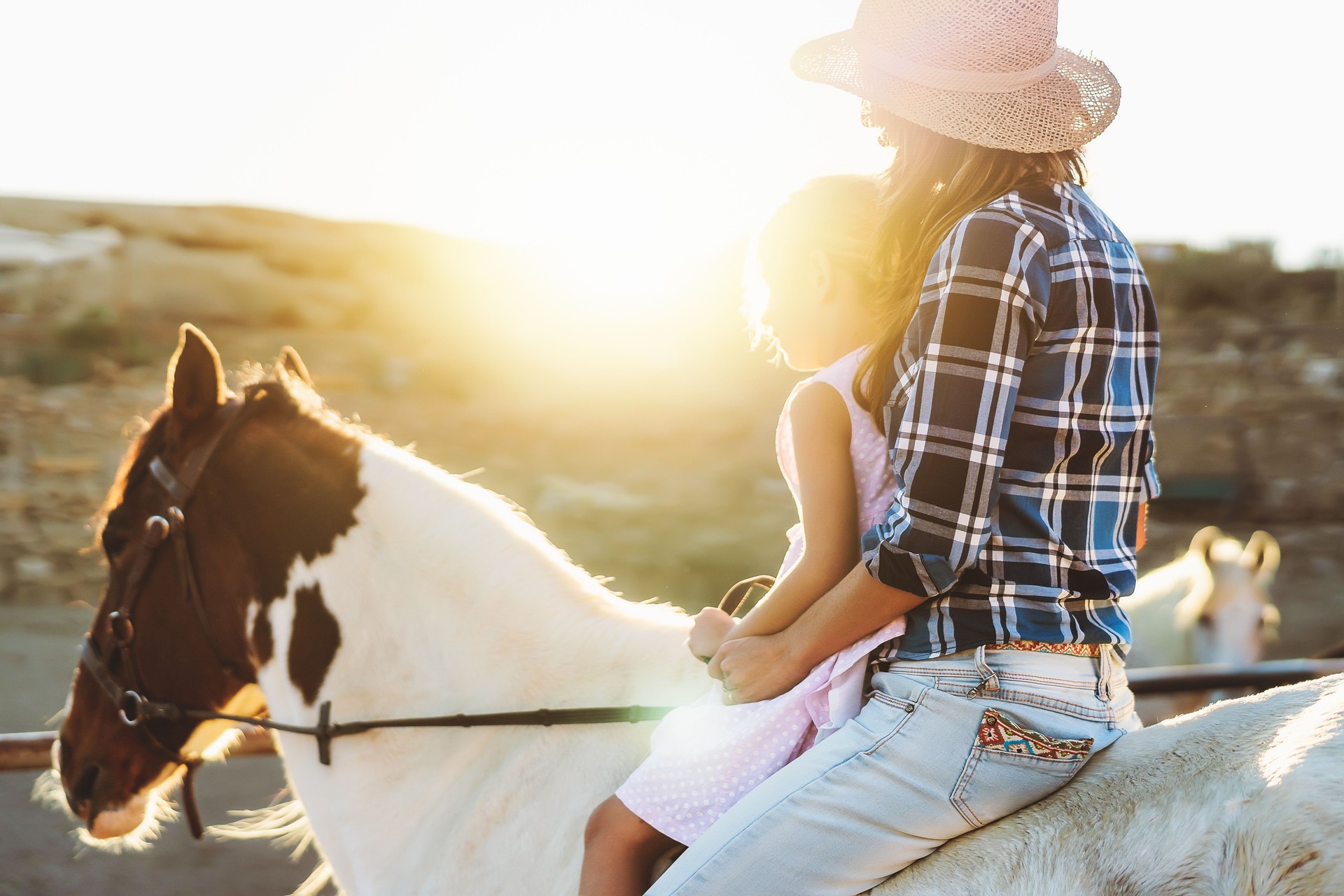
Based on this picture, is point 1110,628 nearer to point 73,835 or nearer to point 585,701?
point 585,701

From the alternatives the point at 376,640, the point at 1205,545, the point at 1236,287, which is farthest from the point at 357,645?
the point at 1236,287

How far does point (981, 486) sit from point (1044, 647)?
26 centimetres

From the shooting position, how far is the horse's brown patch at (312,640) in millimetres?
2221

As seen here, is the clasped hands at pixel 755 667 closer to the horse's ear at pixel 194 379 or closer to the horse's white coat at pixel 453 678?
the horse's white coat at pixel 453 678

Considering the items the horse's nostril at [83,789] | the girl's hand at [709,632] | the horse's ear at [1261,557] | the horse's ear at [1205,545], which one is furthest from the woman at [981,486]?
the horse's ear at [1261,557]

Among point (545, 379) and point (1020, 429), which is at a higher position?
point (1020, 429)

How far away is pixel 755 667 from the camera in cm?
156

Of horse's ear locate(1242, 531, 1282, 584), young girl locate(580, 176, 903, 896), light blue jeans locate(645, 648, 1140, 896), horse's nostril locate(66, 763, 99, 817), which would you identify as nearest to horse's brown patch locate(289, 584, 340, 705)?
horse's nostril locate(66, 763, 99, 817)

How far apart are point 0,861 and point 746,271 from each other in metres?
5.99

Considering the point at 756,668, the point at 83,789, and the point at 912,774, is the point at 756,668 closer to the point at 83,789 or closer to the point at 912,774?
the point at 912,774

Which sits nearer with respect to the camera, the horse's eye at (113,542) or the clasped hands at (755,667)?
the clasped hands at (755,667)

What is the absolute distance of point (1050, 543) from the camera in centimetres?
135

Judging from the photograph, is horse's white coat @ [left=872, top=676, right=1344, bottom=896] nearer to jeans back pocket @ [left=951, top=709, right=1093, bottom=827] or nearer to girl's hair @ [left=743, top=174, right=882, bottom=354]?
jeans back pocket @ [left=951, top=709, right=1093, bottom=827]

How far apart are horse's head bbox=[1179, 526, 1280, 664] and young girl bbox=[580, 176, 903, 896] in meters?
4.94
